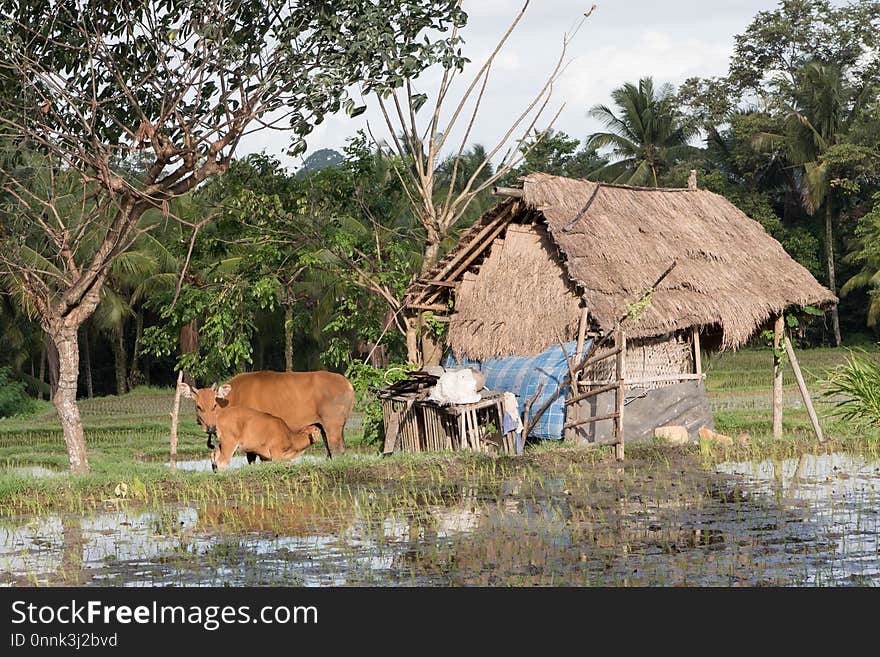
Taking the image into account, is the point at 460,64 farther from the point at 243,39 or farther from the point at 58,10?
the point at 58,10

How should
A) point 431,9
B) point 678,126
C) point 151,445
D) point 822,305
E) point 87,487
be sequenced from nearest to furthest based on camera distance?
1. point 87,487
2. point 431,9
3. point 822,305
4. point 151,445
5. point 678,126

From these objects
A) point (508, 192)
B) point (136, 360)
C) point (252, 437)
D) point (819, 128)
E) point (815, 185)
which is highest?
point (819, 128)

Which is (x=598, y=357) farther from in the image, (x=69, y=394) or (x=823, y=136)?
(x=823, y=136)

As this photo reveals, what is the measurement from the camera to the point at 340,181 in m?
15.1

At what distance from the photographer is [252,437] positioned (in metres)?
11.7

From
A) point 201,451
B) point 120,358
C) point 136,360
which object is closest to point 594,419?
point 201,451

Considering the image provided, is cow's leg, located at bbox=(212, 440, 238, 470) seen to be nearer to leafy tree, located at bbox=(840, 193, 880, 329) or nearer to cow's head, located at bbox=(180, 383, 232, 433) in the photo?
cow's head, located at bbox=(180, 383, 232, 433)

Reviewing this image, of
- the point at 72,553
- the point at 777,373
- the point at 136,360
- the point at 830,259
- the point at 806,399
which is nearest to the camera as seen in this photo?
the point at 72,553

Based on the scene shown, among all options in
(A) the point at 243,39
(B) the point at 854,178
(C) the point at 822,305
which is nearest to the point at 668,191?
(C) the point at 822,305

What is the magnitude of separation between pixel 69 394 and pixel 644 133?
25.5 meters

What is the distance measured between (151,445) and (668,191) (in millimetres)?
7885

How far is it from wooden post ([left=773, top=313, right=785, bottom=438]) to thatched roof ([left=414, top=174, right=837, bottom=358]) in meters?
0.30

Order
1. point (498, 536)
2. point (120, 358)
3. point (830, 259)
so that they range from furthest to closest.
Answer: point (830, 259) < point (120, 358) < point (498, 536)
